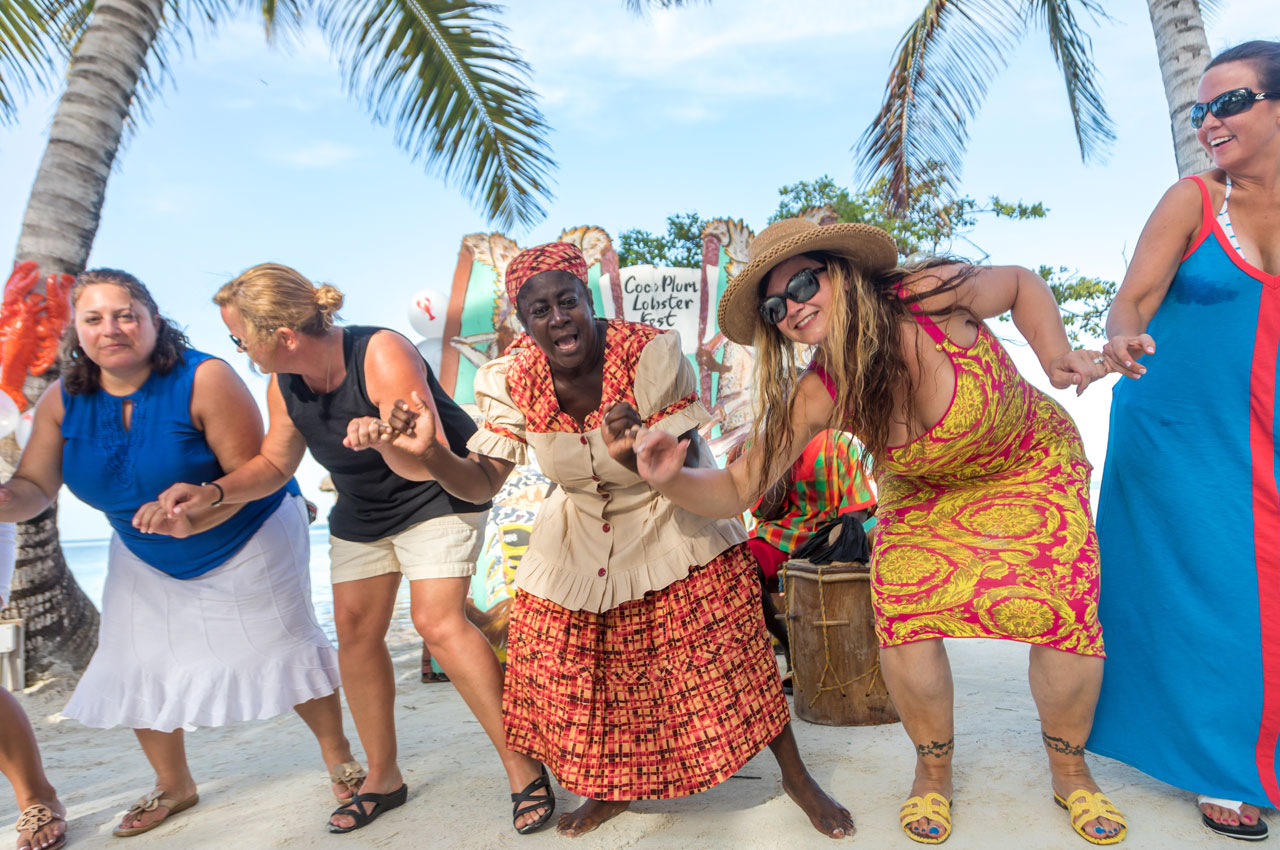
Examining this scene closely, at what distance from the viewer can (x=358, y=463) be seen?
322 cm

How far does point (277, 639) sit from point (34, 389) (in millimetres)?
3824

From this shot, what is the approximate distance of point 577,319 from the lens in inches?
113

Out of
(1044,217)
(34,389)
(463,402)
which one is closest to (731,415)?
(463,402)

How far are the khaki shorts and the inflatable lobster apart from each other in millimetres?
1472

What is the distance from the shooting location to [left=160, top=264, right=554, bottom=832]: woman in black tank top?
122 inches

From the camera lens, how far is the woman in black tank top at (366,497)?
309cm

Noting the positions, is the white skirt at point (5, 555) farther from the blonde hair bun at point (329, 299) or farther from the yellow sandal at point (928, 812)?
the yellow sandal at point (928, 812)

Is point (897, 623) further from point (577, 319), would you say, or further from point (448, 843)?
point (448, 843)

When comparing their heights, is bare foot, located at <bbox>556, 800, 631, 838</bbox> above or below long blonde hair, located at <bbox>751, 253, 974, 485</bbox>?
below

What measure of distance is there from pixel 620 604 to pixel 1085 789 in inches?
61.7

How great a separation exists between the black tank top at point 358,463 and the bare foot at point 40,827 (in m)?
1.38

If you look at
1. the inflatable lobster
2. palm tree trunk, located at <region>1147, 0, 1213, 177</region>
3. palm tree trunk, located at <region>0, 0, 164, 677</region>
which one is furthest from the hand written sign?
the inflatable lobster

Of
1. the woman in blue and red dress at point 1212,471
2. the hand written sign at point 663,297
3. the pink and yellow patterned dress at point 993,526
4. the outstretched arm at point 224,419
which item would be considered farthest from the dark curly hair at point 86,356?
the hand written sign at point 663,297

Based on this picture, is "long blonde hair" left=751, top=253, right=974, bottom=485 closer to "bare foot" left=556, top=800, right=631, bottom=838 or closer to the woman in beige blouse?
the woman in beige blouse
